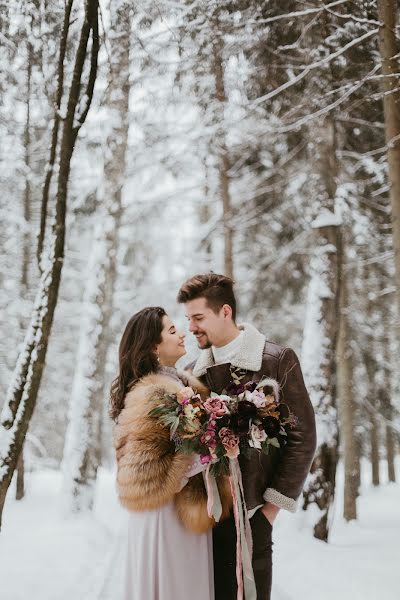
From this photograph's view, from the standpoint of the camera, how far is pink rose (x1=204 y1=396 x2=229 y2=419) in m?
3.04

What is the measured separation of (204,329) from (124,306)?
14.5 m

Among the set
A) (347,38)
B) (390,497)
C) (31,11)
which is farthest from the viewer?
(390,497)

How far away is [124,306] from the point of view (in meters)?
18.0

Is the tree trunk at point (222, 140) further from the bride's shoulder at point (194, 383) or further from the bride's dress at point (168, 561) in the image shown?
the bride's dress at point (168, 561)

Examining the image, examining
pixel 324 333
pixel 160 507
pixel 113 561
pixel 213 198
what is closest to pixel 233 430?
pixel 160 507

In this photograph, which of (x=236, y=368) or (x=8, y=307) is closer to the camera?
(x=236, y=368)

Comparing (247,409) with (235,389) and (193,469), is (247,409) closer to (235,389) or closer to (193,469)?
(235,389)

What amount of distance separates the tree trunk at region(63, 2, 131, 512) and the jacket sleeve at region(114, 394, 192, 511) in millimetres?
5873

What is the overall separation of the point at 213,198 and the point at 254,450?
10.6 m

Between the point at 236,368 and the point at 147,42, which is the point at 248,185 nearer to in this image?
the point at 147,42

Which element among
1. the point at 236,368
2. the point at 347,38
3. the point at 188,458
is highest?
the point at 347,38

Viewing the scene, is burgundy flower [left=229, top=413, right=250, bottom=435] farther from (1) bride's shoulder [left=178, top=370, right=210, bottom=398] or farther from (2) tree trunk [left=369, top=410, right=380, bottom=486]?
(2) tree trunk [left=369, top=410, right=380, bottom=486]

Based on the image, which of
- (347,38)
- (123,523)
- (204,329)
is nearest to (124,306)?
(123,523)

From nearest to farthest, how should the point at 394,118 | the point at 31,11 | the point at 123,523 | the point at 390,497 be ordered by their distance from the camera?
the point at 31,11 < the point at 394,118 < the point at 123,523 < the point at 390,497
